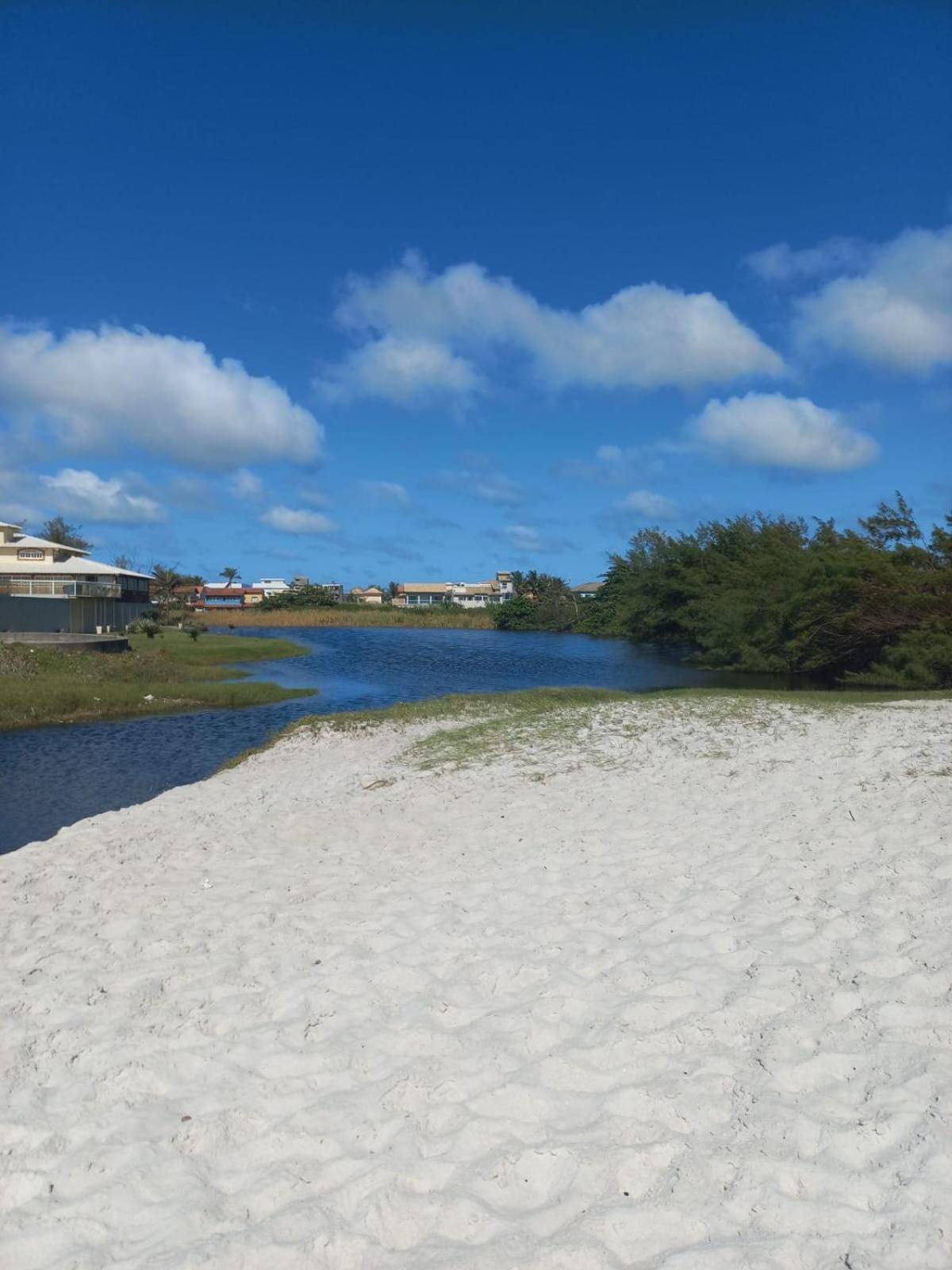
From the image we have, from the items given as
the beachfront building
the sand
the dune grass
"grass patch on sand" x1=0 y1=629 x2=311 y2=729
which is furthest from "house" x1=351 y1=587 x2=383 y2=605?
the sand

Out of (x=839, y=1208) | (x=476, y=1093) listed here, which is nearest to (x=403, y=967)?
(x=476, y=1093)

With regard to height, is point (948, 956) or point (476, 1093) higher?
point (948, 956)

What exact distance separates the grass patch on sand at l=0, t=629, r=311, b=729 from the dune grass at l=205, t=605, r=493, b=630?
1965 inches

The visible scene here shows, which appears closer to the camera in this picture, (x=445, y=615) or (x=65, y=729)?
(x=65, y=729)

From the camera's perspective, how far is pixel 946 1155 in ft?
11.0

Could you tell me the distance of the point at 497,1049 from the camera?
14.4 ft

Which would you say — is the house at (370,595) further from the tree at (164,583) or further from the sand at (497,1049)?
the sand at (497,1049)

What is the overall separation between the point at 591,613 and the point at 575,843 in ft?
267

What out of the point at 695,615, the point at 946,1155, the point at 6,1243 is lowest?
the point at 6,1243

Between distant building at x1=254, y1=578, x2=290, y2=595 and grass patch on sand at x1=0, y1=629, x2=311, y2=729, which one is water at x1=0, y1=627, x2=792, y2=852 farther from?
distant building at x1=254, y1=578, x2=290, y2=595

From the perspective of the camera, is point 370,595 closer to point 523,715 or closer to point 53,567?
point 53,567

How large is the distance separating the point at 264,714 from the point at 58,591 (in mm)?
28531

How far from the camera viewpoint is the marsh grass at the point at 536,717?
13.4m

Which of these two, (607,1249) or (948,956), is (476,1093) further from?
A: (948,956)
